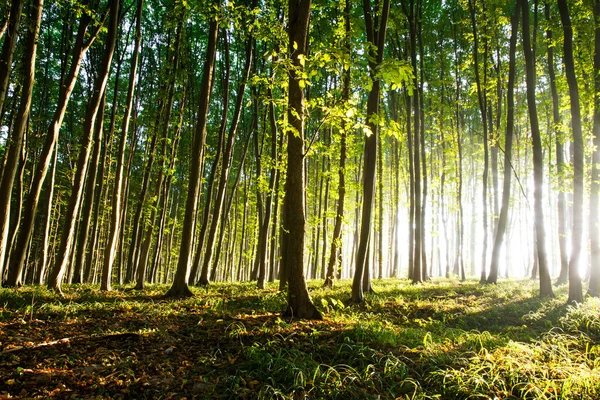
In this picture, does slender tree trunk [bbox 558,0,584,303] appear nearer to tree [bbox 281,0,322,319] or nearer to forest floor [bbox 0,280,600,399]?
forest floor [bbox 0,280,600,399]

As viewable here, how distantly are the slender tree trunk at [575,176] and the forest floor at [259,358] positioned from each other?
9.17ft

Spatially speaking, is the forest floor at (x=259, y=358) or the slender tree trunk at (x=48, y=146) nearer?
the forest floor at (x=259, y=358)

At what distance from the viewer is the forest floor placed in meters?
3.49

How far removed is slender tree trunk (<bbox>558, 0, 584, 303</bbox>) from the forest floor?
110 inches

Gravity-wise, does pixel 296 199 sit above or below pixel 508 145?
below

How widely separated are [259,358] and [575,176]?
10501mm

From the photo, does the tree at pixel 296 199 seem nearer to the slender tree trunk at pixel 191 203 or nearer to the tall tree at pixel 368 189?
the tall tree at pixel 368 189

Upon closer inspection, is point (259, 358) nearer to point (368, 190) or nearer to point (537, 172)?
point (368, 190)

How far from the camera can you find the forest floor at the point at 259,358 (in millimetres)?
3490

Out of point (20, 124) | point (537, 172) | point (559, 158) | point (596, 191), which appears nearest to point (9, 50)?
point (20, 124)

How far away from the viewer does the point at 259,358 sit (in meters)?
4.12

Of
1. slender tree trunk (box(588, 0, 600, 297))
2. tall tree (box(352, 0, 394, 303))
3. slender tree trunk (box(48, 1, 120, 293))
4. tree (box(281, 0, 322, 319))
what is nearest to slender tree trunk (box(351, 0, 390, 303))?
tall tree (box(352, 0, 394, 303))

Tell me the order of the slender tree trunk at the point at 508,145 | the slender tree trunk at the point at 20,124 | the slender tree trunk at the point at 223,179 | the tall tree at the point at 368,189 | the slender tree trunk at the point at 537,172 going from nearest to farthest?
the slender tree trunk at the point at 20,124 → the tall tree at the point at 368,189 → the slender tree trunk at the point at 537,172 → the slender tree trunk at the point at 223,179 → the slender tree trunk at the point at 508,145

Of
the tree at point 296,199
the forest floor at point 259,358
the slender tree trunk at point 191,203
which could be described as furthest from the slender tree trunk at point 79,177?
the tree at point 296,199
